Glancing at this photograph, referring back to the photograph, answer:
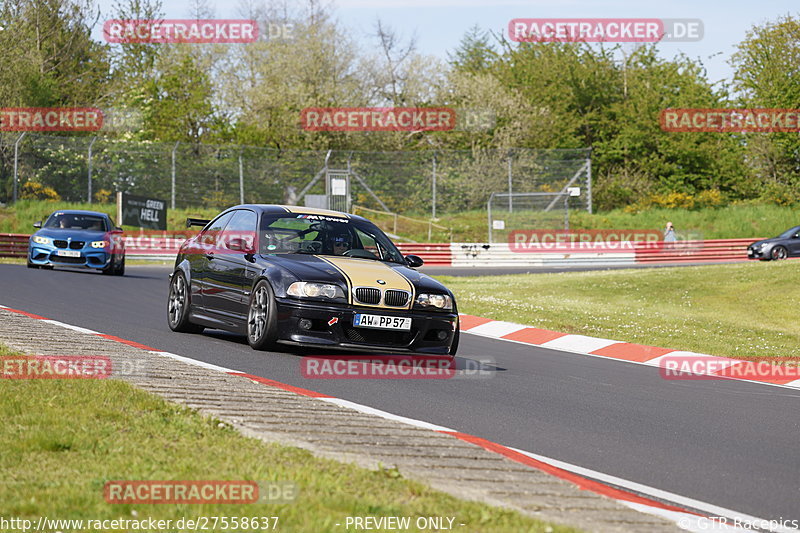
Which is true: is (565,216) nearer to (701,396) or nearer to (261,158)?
(261,158)

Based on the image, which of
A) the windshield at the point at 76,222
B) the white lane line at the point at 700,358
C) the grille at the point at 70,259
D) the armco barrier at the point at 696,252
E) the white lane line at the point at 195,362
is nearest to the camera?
the white lane line at the point at 195,362

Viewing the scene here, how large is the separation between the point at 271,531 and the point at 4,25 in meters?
45.7

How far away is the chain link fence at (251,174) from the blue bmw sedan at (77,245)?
12.2 meters

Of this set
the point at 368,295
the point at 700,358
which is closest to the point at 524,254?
the point at 700,358

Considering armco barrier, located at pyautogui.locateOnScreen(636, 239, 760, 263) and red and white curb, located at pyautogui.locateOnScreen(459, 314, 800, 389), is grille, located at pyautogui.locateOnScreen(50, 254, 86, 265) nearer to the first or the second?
red and white curb, located at pyautogui.locateOnScreen(459, 314, 800, 389)

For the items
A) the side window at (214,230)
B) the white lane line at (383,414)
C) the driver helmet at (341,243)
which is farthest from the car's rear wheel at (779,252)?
the white lane line at (383,414)

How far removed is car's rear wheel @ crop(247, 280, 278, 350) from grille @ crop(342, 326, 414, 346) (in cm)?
75

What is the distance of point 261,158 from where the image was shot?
40188mm

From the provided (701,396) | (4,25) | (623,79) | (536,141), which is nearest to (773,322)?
(701,396)

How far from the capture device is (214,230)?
40.7ft

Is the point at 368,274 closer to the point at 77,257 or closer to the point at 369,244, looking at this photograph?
the point at 369,244

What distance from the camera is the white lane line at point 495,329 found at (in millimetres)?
15103

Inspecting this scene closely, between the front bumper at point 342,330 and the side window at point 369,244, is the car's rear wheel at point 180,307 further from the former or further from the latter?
the front bumper at point 342,330

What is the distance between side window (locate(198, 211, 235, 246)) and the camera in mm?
12211
